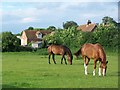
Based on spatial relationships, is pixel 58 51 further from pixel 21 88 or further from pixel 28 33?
pixel 28 33

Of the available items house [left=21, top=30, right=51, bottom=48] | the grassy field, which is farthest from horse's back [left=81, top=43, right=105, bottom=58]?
house [left=21, top=30, right=51, bottom=48]

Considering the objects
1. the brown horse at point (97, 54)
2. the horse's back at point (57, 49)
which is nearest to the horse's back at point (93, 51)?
the brown horse at point (97, 54)

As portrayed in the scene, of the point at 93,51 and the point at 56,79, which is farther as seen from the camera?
the point at 93,51

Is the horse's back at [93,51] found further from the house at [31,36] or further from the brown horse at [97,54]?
the house at [31,36]

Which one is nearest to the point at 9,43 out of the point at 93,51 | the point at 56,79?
the point at 93,51

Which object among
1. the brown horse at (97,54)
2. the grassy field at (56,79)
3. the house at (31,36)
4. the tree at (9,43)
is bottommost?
the grassy field at (56,79)

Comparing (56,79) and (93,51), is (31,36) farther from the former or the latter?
(56,79)

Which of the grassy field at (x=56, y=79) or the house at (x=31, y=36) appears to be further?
the house at (x=31, y=36)

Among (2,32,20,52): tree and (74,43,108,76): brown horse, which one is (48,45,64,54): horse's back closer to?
(74,43,108,76): brown horse

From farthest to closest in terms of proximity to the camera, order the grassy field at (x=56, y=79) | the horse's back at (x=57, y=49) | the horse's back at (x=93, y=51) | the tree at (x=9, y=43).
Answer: the tree at (x=9, y=43), the horse's back at (x=57, y=49), the horse's back at (x=93, y=51), the grassy field at (x=56, y=79)

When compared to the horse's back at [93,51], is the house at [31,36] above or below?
above

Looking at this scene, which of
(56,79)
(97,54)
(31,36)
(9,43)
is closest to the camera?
(56,79)

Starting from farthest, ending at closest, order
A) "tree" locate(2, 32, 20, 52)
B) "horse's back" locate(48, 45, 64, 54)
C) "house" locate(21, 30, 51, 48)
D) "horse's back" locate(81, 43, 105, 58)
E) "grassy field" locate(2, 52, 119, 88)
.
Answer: "house" locate(21, 30, 51, 48) → "tree" locate(2, 32, 20, 52) → "horse's back" locate(48, 45, 64, 54) → "horse's back" locate(81, 43, 105, 58) → "grassy field" locate(2, 52, 119, 88)

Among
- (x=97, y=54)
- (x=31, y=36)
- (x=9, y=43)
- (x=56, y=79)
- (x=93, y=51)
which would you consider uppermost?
(x=31, y=36)
